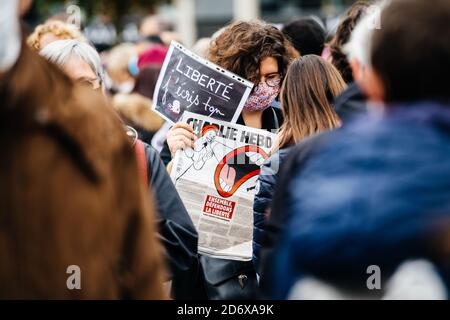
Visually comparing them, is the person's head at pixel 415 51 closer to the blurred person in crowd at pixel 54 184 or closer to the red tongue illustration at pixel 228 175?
the blurred person in crowd at pixel 54 184

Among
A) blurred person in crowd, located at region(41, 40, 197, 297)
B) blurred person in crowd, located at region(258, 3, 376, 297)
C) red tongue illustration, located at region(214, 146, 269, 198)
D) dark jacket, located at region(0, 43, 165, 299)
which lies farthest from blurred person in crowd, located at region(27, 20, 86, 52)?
dark jacket, located at region(0, 43, 165, 299)

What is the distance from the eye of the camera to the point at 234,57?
3934mm

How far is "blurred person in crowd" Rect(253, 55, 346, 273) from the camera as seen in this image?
3.46 metres

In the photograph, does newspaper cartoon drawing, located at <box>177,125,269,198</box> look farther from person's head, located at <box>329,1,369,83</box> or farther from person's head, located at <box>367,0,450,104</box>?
person's head, located at <box>367,0,450,104</box>

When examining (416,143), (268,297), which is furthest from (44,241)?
(416,143)

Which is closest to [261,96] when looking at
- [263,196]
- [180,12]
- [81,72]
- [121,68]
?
[263,196]

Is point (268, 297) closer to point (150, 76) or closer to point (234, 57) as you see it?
point (234, 57)

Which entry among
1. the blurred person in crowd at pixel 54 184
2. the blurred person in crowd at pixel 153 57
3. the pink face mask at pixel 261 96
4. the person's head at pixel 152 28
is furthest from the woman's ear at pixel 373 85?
the person's head at pixel 152 28

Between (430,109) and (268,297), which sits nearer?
(430,109)

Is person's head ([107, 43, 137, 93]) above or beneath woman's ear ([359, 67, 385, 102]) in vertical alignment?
above

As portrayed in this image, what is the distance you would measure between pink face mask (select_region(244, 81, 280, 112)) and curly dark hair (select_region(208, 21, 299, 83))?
5cm

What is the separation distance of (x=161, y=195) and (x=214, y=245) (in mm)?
713

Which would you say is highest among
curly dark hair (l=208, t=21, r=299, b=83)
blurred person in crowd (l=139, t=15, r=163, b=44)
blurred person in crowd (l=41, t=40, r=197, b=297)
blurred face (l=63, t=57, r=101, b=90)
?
blurred person in crowd (l=139, t=15, r=163, b=44)

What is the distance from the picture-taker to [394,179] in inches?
70.5
